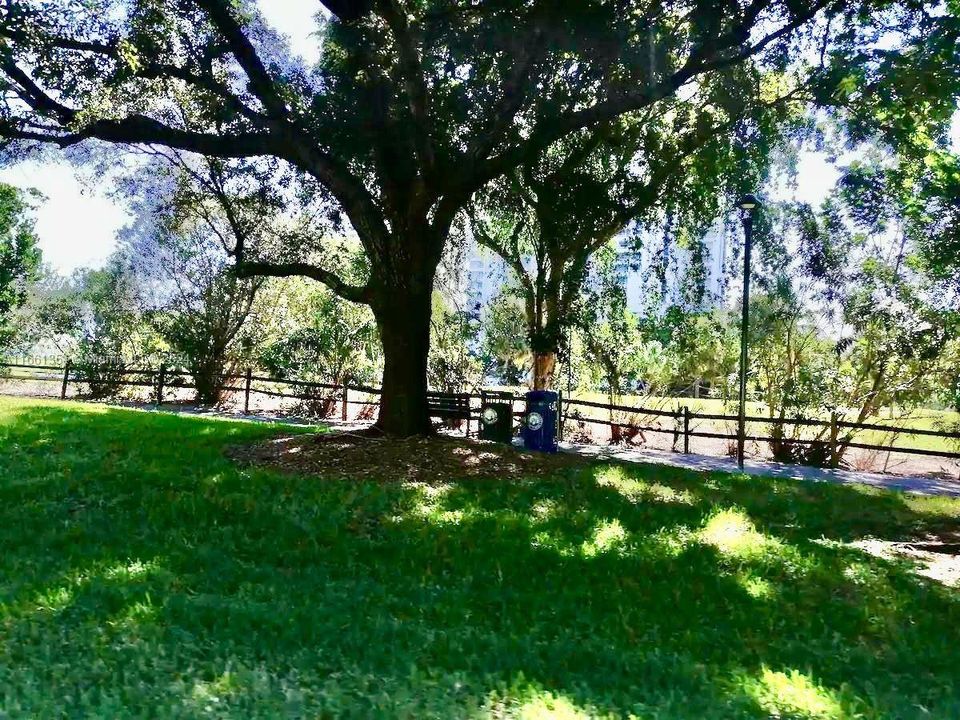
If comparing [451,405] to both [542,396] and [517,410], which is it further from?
[517,410]

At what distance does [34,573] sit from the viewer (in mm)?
5844

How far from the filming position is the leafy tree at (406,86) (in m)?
10.3

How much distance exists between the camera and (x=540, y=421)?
1370 cm

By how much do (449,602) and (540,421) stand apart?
27.1ft

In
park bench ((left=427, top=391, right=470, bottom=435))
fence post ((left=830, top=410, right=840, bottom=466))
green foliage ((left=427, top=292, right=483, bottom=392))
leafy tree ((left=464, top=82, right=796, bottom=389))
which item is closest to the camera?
leafy tree ((left=464, top=82, right=796, bottom=389))

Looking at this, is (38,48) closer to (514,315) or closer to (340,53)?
(340,53)

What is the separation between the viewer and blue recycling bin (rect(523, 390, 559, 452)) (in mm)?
13648

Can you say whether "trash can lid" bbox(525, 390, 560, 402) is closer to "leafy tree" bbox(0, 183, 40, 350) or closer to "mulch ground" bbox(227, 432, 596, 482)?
"mulch ground" bbox(227, 432, 596, 482)

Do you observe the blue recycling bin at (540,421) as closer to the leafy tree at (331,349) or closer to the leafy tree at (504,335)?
the leafy tree at (504,335)

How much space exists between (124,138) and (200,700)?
963 cm

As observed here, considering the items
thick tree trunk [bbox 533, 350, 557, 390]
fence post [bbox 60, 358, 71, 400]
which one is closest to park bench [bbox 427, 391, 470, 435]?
thick tree trunk [bbox 533, 350, 557, 390]

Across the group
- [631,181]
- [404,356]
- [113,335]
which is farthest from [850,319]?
[113,335]

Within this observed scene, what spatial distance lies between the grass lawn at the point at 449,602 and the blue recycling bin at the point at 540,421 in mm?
3731

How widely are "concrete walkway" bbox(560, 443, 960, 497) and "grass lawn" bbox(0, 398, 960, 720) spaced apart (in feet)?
8.90
